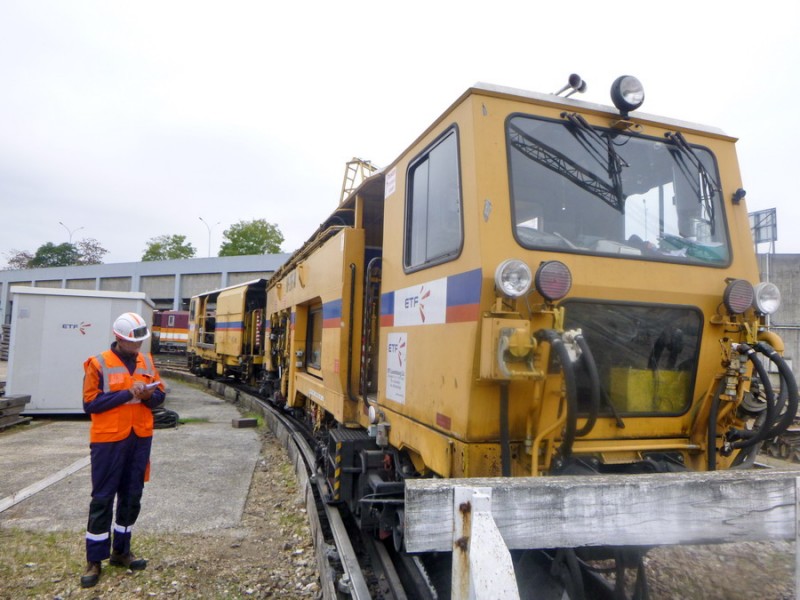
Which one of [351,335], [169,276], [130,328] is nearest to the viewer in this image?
[130,328]

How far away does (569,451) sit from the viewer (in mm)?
2914

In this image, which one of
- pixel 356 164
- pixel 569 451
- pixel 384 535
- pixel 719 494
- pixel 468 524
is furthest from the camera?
pixel 356 164

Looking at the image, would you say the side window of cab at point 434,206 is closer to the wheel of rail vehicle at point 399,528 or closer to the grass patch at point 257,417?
the wheel of rail vehicle at point 399,528

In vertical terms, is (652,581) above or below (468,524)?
below

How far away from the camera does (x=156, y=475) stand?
702 cm

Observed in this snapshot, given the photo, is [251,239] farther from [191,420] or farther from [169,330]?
[191,420]

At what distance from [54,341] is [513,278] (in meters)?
10.4

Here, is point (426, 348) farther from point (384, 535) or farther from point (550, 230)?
point (384, 535)

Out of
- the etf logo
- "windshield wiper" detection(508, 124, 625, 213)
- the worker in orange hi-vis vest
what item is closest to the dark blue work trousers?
the worker in orange hi-vis vest

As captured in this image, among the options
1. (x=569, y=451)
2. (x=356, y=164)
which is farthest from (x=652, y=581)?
(x=356, y=164)

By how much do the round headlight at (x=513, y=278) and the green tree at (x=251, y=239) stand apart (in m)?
54.2

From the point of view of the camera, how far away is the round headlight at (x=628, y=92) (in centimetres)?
343

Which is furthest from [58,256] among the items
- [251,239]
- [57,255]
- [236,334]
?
[236,334]

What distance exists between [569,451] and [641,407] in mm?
744
